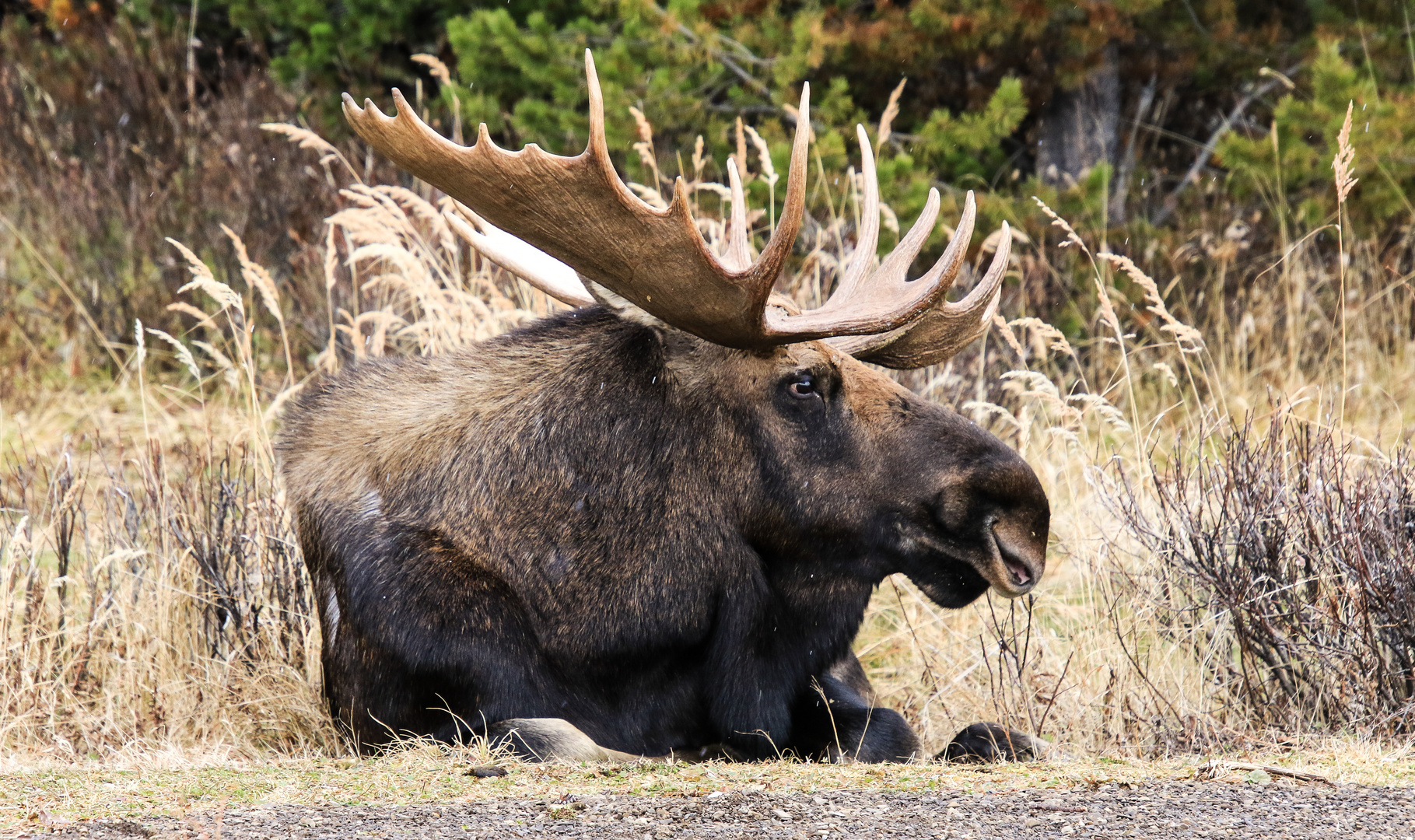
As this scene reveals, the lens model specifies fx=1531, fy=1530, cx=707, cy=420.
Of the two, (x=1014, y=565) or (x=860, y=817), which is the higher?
(x=1014, y=565)

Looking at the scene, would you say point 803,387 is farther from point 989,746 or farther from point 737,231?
point 989,746

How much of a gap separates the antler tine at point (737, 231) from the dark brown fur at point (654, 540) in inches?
11.7

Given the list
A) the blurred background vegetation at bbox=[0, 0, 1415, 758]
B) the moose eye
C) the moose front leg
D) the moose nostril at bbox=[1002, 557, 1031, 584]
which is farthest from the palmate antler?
the moose front leg

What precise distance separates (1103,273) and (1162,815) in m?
5.63

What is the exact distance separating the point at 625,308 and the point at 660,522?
0.56 m

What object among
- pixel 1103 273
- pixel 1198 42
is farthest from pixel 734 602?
pixel 1198 42

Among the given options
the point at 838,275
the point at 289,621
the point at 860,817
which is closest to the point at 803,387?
the point at 860,817

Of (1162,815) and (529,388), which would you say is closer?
(1162,815)

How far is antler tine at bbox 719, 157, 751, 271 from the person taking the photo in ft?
13.0

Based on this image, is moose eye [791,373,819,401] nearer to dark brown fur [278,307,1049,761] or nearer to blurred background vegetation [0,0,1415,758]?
dark brown fur [278,307,1049,761]

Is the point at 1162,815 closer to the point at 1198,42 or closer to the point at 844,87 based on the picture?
the point at 844,87

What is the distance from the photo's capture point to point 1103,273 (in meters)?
8.25

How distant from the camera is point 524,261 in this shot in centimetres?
454

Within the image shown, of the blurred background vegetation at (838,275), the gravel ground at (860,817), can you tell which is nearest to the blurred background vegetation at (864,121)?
the blurred background vegetation at (838,275)
